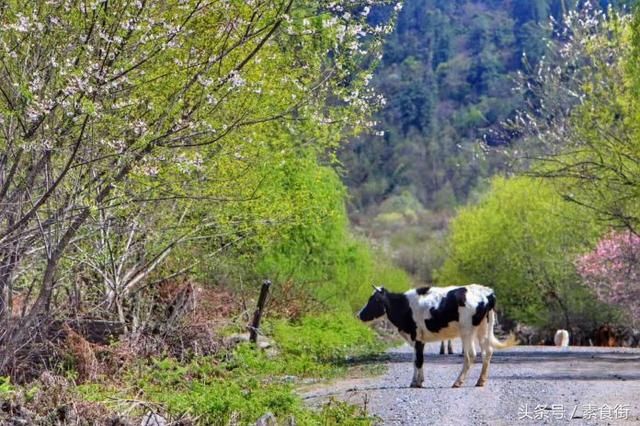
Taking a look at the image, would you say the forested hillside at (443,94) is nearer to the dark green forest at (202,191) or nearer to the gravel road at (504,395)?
the dark green forest at (202,191)

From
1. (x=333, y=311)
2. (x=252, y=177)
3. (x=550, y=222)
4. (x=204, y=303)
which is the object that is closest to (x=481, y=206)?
(x=550, y=222)

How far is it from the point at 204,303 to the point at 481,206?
34.9 meters

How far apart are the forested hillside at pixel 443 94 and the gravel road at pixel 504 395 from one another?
67.6 metres

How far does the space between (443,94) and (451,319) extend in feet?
427

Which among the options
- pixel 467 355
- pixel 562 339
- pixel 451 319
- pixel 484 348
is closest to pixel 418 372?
pixel 467 355

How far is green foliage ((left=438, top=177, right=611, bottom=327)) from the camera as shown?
43.2 meters

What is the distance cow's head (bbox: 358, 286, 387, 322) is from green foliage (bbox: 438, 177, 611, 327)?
21462 millimetres

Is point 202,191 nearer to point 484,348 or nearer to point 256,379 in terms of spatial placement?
point 256,379

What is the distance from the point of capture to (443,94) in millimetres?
144625

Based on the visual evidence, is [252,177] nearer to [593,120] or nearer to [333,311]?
[593,120]

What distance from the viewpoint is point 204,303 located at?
20.9 m

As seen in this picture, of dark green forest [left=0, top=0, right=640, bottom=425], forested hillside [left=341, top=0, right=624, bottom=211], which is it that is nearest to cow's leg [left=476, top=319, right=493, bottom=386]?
dark green forest [left=0, top=0, right=640, bottom=425]

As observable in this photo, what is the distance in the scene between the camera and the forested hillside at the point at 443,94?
11319 cm

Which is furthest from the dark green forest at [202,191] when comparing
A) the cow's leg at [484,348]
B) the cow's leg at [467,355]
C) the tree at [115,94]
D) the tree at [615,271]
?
the cow's leg at [484,348]
